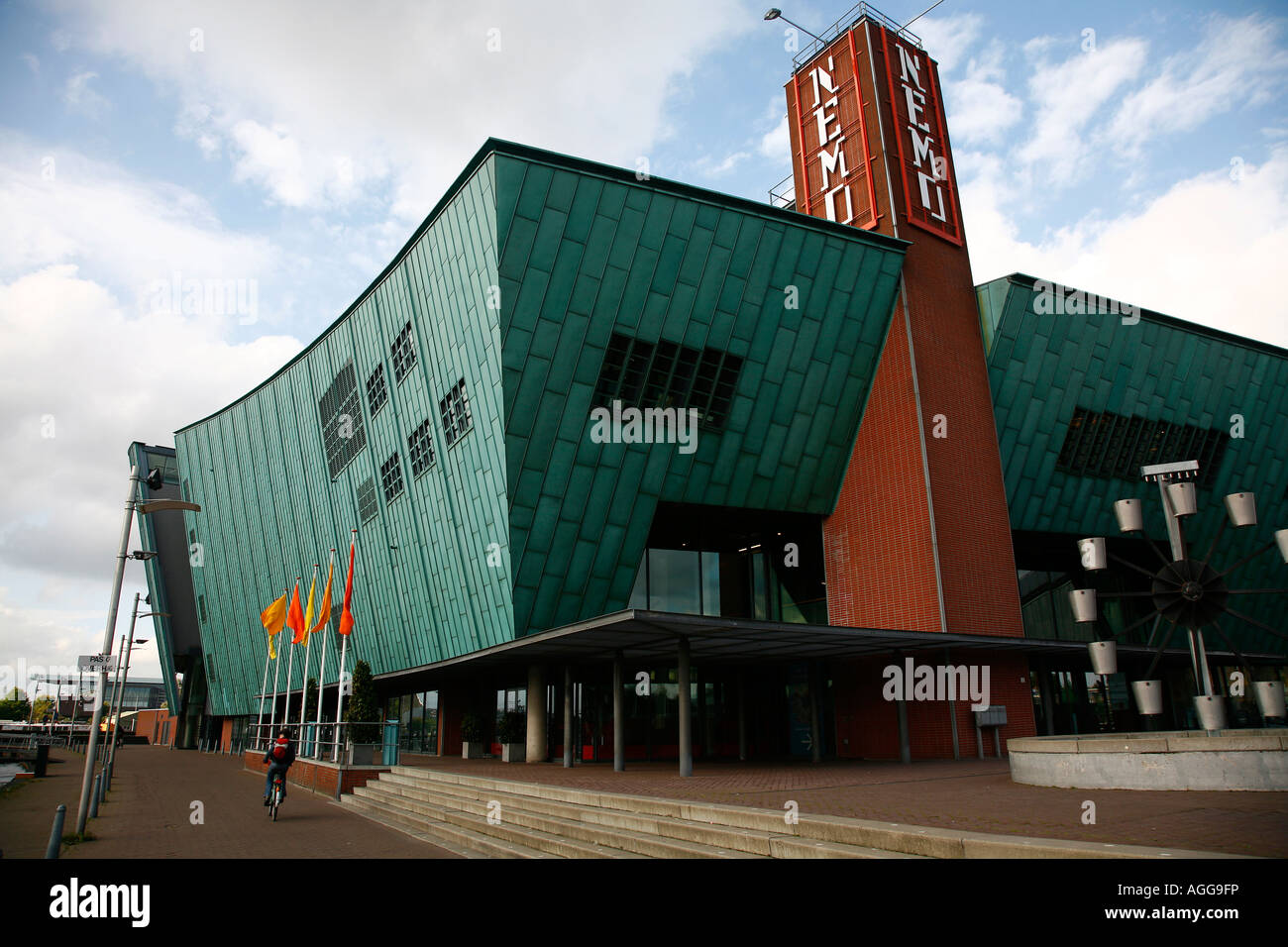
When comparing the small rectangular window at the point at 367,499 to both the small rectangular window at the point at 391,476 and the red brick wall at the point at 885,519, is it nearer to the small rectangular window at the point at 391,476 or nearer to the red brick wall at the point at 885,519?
the small rectangular window at the point at 391,476

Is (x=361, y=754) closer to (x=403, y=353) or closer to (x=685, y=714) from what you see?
(x=685, y=714)

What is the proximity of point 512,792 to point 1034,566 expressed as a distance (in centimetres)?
2658

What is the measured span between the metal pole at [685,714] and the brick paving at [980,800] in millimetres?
473

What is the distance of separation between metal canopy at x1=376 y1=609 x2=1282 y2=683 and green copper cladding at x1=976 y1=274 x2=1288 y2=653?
6.88 metres

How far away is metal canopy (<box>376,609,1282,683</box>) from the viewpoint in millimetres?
18047

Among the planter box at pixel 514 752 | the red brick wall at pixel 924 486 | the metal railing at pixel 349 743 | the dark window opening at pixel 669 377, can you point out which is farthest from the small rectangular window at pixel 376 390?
the red brick wall at pixel 924 486

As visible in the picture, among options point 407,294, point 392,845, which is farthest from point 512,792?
point 407,294

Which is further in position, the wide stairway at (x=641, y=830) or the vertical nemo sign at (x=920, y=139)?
the vertical nemo sign at (x=920, y=139)

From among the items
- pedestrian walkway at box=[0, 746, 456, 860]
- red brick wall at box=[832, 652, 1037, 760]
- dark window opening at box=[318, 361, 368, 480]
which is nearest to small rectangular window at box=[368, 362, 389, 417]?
dark window opening at box=[318, 361, 368, 480]

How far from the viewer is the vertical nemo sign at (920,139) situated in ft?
98.2

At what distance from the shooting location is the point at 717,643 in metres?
20.8

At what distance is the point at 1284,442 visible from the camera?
37.8m

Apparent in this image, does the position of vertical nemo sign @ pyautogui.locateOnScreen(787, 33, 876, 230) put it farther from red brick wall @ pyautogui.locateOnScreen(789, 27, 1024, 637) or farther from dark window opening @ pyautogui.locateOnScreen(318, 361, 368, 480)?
dark window opening @ pyautogui.locateOnScreen(318, 361, 368, 480)
